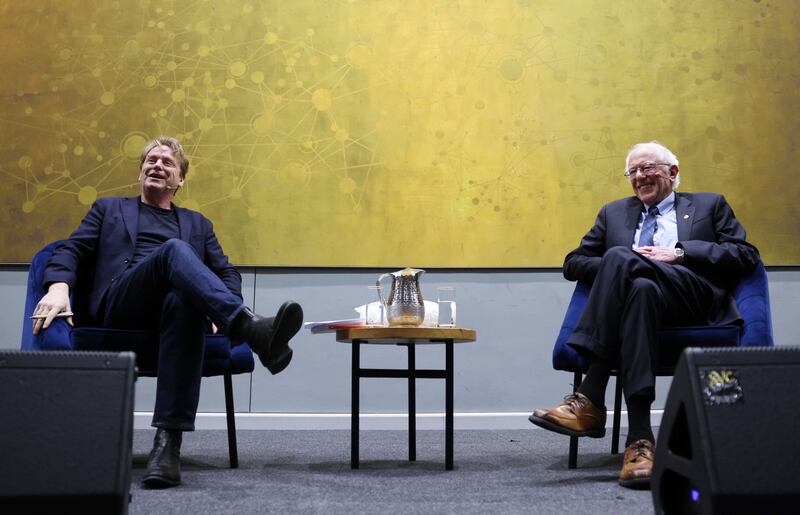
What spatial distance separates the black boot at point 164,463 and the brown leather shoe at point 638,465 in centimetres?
114

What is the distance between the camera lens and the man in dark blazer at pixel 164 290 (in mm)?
1924

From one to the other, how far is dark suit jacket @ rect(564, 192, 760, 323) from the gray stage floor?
0.66 metres

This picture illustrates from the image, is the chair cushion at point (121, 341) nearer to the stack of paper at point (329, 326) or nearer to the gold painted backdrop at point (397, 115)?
the stack of paper at point (329, 326)

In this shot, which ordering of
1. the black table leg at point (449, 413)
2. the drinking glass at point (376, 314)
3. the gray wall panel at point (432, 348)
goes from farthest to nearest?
the gray wall panel at point (432, 348)
the drinking glass at point (376, 314)
the black table leg at point (449, 413)

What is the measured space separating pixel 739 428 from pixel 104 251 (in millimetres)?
1996

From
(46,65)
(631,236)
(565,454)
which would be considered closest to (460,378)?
(565,454)

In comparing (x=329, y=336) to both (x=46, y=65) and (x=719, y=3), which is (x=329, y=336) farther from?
(x=719, y=3)

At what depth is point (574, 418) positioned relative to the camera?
1995mm

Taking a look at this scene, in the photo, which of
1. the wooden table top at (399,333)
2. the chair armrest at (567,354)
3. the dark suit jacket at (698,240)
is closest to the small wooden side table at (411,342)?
the wooden table top at (399,333)

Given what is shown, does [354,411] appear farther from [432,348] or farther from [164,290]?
[432,348]

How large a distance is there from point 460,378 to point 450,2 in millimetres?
1819

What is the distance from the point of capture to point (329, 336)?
3.56 meters

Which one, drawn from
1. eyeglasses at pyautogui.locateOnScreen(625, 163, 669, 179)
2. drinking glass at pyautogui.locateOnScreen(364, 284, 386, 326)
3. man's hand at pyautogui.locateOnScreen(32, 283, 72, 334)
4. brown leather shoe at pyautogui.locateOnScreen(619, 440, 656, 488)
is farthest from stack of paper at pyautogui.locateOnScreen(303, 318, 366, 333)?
eyeglasses at pyautogui.locateOnScreen(625, 163, 669, 179)

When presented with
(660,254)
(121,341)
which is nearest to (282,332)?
(121,341)
